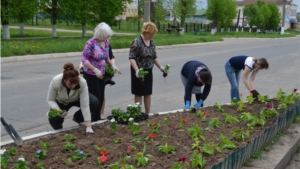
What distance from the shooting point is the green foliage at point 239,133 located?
434cm

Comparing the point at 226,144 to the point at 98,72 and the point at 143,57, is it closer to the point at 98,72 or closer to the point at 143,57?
the point at 98,72

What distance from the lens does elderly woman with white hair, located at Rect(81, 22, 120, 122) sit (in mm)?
5486

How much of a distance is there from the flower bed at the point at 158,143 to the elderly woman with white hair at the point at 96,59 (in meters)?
0.77

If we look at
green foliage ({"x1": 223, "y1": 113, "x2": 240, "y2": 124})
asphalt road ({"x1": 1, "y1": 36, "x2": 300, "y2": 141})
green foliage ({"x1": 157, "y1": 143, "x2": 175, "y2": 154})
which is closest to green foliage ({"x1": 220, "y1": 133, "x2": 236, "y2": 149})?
green foliage ({"x1": 157, "y1": 143, "x2": 175, "y2": 154})

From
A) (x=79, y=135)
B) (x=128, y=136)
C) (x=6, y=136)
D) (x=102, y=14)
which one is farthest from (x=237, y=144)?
(x=102, y=14)

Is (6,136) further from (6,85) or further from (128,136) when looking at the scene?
(6,85)

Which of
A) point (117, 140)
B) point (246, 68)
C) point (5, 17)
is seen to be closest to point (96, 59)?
point (117, 140)

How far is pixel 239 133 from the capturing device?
443cm

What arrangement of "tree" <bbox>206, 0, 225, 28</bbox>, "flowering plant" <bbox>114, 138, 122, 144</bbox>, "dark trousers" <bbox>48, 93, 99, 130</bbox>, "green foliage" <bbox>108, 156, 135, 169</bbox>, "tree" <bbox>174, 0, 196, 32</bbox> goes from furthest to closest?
"tree" <bbox>206, 0, 225, 28</bbox>
"tree" <bbox>174, 0, 196, 32</bbox>
"dark trousers" <bbox>48, 93, 99, 130</bbox>
"flowering plant" <bbox>114, 138, 122, 144</bbox>
"green foliage" <bbox>108, 156, 135, 169</bbox>

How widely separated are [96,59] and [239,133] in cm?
226

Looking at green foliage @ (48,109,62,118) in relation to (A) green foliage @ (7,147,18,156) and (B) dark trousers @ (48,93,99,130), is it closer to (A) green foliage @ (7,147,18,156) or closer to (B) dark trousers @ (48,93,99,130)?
(B) dark trousers @ (48,93,99,130)

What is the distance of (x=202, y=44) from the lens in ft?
89.4

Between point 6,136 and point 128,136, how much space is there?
2.04 m

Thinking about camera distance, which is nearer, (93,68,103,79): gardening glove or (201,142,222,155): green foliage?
(201,142,222,155): green foliage
